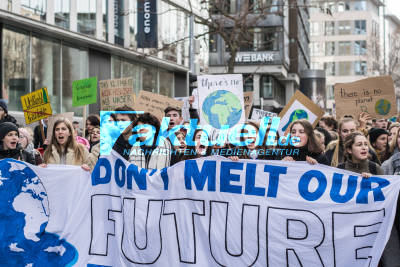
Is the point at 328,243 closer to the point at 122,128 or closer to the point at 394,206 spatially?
the point at 394,206

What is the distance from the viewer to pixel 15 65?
18.0m

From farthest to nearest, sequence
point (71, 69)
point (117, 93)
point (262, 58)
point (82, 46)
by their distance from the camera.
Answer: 1. point (262, 58)
2. point (82, 46)
3. point (71, 69)
4. point (117, 93)

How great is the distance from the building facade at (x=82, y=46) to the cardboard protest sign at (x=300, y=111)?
18.7 feet

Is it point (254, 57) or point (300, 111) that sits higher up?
point (254, 57)

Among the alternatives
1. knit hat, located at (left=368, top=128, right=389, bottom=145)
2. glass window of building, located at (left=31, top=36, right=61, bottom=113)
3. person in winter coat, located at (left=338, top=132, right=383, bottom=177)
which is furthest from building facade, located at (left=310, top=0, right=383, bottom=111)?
person in winter coat, located at (left=338, top=132, right=383, bottom=177)

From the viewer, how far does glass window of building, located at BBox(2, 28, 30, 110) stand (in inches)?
696

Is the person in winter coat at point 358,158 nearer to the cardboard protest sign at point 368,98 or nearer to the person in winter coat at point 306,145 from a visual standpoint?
the person in winter coat at point 306,145

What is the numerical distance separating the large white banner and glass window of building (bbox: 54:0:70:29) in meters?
14.4

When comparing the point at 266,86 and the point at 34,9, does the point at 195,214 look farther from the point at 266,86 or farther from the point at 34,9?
the point at 266,86

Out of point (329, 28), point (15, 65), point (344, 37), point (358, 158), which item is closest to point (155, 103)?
point (358, 158)

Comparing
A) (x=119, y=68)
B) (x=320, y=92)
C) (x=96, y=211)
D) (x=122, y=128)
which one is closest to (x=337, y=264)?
(x=96, y=211)

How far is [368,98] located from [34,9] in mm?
12252

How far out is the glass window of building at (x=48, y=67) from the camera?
19156mm

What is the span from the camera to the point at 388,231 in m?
5.08
